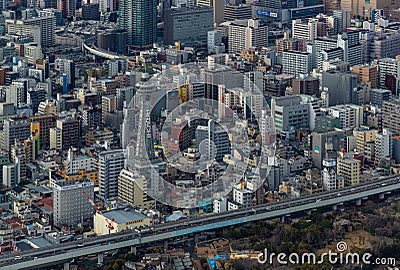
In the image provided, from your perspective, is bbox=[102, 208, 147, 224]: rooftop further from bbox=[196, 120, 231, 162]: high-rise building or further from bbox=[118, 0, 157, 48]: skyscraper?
bbox=[118, 0, 157, 48]: skyscraper

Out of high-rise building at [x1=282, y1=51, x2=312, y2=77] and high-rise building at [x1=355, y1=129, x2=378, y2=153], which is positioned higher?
high-rise building at [x1=282, y1=51, x2=312, y2=77]

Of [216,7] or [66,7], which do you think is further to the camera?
[66,7]

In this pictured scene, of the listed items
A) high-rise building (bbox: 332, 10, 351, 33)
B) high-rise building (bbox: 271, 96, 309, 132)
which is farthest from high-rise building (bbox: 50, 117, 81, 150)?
high-rise building (bbox: 332, 10, 351, 33)

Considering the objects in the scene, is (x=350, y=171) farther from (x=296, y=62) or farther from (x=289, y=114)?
(x=296, y=62)

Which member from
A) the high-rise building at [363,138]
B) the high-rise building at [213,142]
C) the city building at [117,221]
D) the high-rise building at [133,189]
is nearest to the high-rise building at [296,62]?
the high-rise building at [363,138]

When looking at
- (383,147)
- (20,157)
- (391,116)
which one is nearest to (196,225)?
(20,157)

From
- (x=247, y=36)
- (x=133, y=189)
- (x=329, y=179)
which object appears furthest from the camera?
(x=247, y=36)

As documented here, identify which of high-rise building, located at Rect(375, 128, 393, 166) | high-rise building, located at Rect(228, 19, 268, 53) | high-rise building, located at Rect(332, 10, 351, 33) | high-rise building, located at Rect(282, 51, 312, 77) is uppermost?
high-rise building, located at Rect(332, 10, 351, 33)
